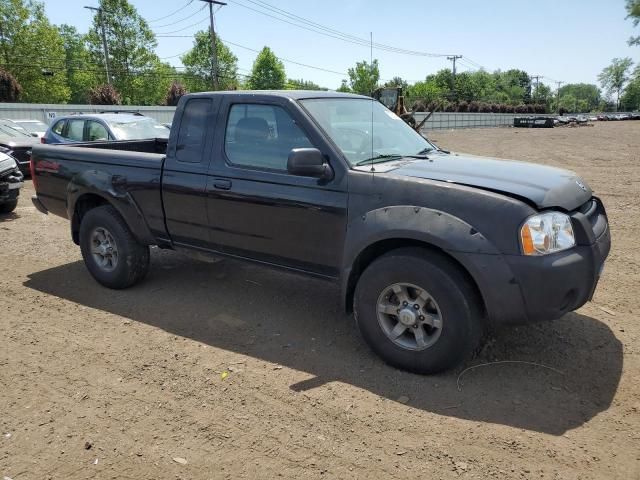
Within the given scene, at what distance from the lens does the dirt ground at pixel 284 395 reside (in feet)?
9.10

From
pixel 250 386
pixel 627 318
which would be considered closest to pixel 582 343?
pixel 627 318

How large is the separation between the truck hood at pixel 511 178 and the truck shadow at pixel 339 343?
1.13m

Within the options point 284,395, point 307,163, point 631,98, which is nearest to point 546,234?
point 307,163

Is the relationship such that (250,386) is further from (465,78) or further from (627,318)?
(465,78)

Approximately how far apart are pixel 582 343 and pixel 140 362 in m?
3.29

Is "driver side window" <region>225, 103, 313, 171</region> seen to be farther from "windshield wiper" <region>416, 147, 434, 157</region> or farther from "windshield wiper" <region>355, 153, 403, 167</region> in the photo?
"windshield wiper" <region>416, 147, 434, 157</region>

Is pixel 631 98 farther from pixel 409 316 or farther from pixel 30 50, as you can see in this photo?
pixel 409 316

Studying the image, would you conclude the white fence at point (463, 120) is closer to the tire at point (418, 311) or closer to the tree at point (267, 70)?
the tree at point (267, 70)

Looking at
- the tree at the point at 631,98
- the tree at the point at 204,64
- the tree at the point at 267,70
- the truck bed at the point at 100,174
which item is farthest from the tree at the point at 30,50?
the tree at the point at 631,98

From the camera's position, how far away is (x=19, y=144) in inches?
488

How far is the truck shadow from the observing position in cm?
325

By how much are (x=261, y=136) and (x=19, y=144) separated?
34.8 feet

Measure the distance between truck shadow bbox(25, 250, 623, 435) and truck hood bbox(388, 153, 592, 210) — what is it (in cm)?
113

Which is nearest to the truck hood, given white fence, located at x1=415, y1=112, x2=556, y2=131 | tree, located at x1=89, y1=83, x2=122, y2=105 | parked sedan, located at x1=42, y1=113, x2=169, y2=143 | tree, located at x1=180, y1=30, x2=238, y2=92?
parked sedan, located at x1=42, y1=113, x2=169, y2=143
